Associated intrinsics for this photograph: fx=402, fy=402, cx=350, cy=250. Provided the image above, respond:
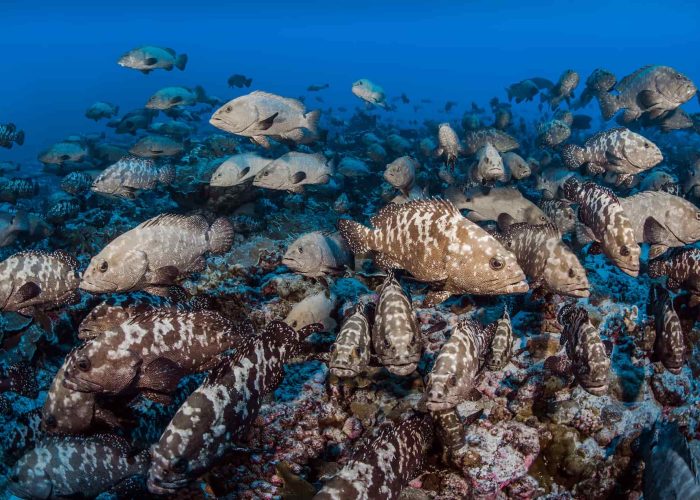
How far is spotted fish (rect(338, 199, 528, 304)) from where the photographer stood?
3684 mm

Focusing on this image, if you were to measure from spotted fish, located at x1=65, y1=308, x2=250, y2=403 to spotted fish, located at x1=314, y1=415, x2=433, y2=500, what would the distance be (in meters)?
1.60

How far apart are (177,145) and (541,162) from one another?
9.26m

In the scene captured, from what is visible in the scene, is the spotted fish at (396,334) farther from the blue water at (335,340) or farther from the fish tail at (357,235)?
the fish tail at (357,235)

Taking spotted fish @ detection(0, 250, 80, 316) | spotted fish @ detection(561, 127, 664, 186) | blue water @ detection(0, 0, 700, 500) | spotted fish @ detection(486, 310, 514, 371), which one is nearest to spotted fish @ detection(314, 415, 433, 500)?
blue water @ detection(0, 0, 700, 500)

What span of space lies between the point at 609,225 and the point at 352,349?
306 cm

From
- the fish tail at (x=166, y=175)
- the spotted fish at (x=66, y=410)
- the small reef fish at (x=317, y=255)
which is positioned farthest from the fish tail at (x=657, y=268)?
the fish tail at (x=166, y=175)

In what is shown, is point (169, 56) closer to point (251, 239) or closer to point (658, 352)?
point (251, 239)

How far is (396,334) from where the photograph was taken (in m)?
3.77

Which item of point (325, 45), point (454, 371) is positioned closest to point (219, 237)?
point (454, 371)

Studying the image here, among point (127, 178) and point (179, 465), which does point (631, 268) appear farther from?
point (127, 178)

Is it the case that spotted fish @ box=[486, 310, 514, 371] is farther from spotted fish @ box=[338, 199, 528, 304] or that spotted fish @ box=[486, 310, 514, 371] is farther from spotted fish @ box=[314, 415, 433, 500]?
spotted fish @ box=[314, 415, 433, 500]

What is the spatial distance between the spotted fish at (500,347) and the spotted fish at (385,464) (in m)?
0.86

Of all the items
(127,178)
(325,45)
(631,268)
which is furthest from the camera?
(325,45)

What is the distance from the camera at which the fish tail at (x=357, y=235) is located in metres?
4.36
